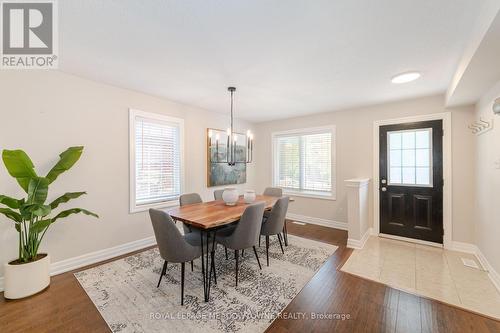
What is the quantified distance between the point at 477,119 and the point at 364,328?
3353mm

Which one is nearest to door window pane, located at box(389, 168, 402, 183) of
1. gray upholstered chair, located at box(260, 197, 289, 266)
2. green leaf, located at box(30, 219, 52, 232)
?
gray upholstered chair, located at box(260, 197, 289, 266)

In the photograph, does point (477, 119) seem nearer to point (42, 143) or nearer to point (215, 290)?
point (215, 290)

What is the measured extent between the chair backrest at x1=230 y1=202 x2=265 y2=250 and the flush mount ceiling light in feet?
7.88

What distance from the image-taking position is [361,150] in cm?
402

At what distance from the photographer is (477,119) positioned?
9.62 feet

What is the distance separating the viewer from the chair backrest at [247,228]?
2.21 meters

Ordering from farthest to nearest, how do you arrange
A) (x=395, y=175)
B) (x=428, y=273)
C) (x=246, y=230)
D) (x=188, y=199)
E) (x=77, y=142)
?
1. (x=395, y=175)
2. (x=188, y=199)
3. (x=77, y=142)
4. (x=428, y=273)
5. (x=246, y=230)

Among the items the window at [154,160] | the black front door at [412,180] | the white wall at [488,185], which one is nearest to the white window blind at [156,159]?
the window at [154,160]

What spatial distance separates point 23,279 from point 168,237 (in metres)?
1.60

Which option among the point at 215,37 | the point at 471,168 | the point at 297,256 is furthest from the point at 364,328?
the point at 471,168

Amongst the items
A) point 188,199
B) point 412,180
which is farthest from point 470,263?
point 188,199

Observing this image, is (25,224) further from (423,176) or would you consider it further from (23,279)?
(423,176)

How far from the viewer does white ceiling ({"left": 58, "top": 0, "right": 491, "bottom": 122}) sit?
4.93 ft

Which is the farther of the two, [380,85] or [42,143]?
[380,85]
